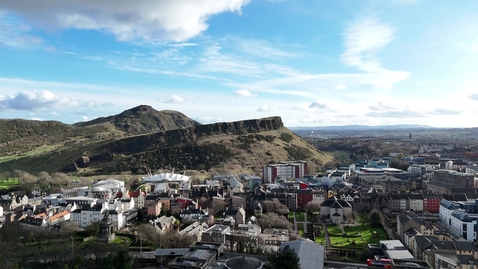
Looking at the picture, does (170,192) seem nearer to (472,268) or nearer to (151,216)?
(151,216)

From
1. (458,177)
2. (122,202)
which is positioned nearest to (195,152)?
(122,202)

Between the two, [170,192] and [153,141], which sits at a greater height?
[153,141]

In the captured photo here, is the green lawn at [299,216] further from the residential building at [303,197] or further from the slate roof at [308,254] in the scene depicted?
the slate roof at [308,254]

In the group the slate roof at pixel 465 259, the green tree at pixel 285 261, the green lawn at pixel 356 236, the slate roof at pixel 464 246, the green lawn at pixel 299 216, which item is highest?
the green tree at pixel 285 261

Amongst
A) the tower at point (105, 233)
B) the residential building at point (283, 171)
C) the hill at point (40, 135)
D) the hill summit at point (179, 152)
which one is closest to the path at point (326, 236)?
the tower at point (105, 233)

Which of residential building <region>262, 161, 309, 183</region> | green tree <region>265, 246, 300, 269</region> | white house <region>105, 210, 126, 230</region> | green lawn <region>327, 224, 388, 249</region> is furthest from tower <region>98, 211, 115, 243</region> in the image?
residential building <region>262, 161, 309, 183</region>

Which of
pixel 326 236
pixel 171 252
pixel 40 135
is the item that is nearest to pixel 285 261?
pixel 171 252

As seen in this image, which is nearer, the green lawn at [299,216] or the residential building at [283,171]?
the green lawn at [299,216]

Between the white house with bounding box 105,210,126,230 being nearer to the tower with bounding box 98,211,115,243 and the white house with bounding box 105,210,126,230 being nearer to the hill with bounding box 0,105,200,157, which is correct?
the tower with bounding box 98,211,115,243
